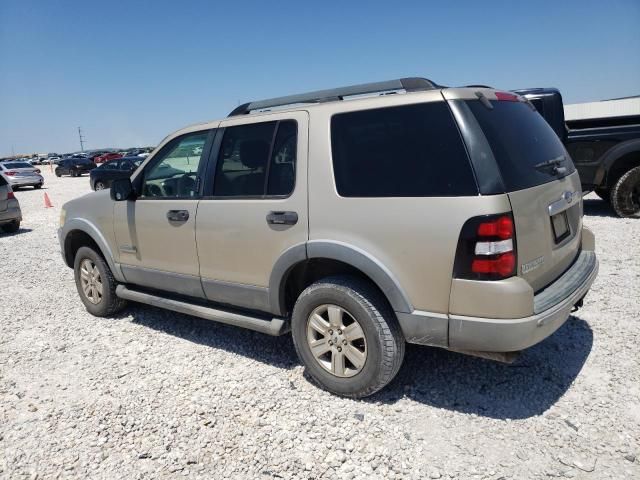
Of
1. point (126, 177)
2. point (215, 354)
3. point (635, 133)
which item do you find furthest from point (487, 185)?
point (635, 133)

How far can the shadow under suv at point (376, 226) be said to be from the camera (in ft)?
7.82

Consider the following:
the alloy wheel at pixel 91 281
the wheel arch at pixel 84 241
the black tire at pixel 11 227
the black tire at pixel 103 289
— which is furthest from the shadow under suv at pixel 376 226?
the black tire at pixel 11 227

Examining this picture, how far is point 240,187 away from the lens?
3348 millimetres

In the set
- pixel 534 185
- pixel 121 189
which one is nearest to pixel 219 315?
pixel 121 189

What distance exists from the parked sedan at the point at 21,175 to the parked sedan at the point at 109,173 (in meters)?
3.19

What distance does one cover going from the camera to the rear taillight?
7.55ft

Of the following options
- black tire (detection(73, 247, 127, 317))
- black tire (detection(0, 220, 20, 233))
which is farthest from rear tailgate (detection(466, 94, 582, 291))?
black tire (detection(0, 220, 20, 233))

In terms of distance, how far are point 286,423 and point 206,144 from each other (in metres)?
2.26

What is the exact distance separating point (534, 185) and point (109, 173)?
3.56 m

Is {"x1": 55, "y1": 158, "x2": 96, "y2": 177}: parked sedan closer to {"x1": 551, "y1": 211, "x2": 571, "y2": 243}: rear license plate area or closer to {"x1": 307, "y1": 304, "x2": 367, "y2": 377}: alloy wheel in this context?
{"x1": 307, "y1": 304, "x2": 367, "y2": 377}: alloy wheel

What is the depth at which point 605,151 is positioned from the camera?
7.41m

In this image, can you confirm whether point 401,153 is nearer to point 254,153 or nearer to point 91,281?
point 254,153

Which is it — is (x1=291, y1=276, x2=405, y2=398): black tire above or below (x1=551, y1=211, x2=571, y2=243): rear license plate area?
below

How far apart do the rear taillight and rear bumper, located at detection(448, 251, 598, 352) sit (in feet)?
0.86
